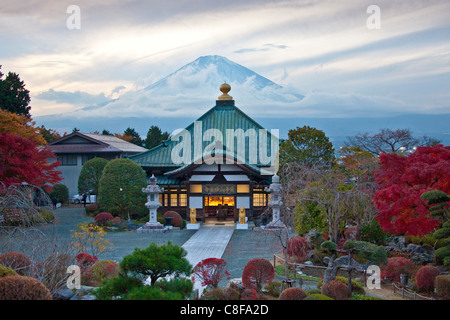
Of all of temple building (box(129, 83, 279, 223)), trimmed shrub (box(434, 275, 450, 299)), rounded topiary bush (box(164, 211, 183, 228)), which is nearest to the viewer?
trimmed shrub (box(434, 275, 450, 299))

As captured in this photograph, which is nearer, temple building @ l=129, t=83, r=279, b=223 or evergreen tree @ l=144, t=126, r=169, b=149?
temple building @ l=129, t=83, r=279, b=223

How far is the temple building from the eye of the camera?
98.6 feet

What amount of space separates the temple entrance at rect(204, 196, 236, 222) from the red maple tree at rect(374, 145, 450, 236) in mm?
15608

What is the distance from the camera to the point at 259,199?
3055 cm

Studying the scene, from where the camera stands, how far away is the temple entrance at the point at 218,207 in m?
31.2

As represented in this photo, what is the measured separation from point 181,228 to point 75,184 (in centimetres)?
2082

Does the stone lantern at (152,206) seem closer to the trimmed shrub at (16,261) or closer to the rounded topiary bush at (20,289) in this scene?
the trimmed shrub at (16,261)

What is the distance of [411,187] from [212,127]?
2058cm

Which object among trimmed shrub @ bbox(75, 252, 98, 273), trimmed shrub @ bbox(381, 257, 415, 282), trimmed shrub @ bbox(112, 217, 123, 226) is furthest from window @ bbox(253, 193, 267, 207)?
trimmed shrub @ bbox(75, 252, 98, 273)

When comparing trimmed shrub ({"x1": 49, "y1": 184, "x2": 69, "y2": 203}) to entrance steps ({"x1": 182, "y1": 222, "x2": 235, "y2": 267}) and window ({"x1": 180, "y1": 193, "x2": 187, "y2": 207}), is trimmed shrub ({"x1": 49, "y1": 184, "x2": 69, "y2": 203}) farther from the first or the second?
entrance steps ({"x1": 182, "y1": 222, "x2": 235, "y2": 267})

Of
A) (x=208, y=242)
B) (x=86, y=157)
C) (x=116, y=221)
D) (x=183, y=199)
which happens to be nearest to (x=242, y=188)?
(x=183, y=199)

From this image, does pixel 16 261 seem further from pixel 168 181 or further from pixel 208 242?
pixel 168 181
